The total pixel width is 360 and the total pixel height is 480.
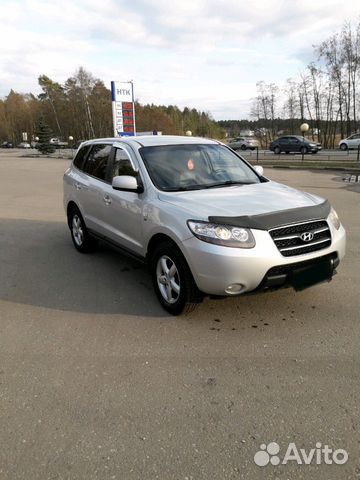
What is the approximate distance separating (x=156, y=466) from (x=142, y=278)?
9.76 ft

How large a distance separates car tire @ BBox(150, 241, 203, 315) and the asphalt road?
15 cm

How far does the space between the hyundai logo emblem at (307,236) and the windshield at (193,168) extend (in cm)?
123

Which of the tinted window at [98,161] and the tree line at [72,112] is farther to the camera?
the tree line at [72,112]

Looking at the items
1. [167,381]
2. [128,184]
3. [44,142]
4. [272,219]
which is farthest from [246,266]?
[44,142]

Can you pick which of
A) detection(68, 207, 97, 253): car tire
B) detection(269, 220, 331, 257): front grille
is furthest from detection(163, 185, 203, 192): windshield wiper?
detection(68, 207, 97, 253): car tire

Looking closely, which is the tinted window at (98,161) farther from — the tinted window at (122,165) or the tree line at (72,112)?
the tree line at (72,112)

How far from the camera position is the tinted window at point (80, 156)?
20.2 feet

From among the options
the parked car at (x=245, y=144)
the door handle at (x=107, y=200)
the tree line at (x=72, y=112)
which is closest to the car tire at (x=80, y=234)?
the door handle at (x=107, y=200)

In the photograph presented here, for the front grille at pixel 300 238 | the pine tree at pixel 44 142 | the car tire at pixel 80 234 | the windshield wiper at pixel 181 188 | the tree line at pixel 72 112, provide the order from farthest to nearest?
the tree line at pixel 72 112, the pine tree at pixel 44 142, the car tire at pixel 80 234, the windshield wiper at pixel 181 188, the front grille at pixel 300 238

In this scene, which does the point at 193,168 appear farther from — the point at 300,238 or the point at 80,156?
the point at 80,156

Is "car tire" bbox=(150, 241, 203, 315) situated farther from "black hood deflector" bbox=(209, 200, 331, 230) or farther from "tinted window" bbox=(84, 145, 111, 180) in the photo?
"tinted window" bbox=(84, 145, 111, 180)

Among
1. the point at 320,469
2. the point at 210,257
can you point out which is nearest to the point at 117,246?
the point at 210,257

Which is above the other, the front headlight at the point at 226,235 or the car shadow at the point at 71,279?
the front headlight at the point at 226,235

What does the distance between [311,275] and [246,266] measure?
71 centimetres
